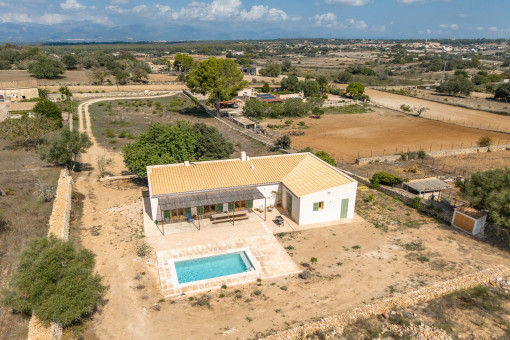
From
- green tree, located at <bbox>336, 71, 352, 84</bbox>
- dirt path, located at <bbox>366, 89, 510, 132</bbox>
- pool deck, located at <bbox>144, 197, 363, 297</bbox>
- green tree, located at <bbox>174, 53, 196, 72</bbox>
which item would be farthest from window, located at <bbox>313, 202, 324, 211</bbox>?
green tree, located at <bbox>174, 53, 196, 72</bbox>

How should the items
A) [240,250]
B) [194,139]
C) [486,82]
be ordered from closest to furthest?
[240,250]
[194,139]
[486,82]

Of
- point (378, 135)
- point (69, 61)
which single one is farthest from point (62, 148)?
point (69, 61)

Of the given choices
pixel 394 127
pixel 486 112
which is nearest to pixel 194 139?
pixel 394 127

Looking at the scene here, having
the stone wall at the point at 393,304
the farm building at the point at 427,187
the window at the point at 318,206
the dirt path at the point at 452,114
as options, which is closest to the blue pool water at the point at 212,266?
the stone wall at the point at 393,304

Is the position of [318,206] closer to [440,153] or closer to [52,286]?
[52,286]

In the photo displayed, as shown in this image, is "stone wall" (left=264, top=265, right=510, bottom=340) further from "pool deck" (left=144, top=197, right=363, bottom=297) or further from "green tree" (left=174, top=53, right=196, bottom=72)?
"green tree" (left=174, top=53, right=196, bottom=72)

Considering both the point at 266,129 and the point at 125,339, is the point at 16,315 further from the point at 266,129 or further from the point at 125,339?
the point at 266,129
